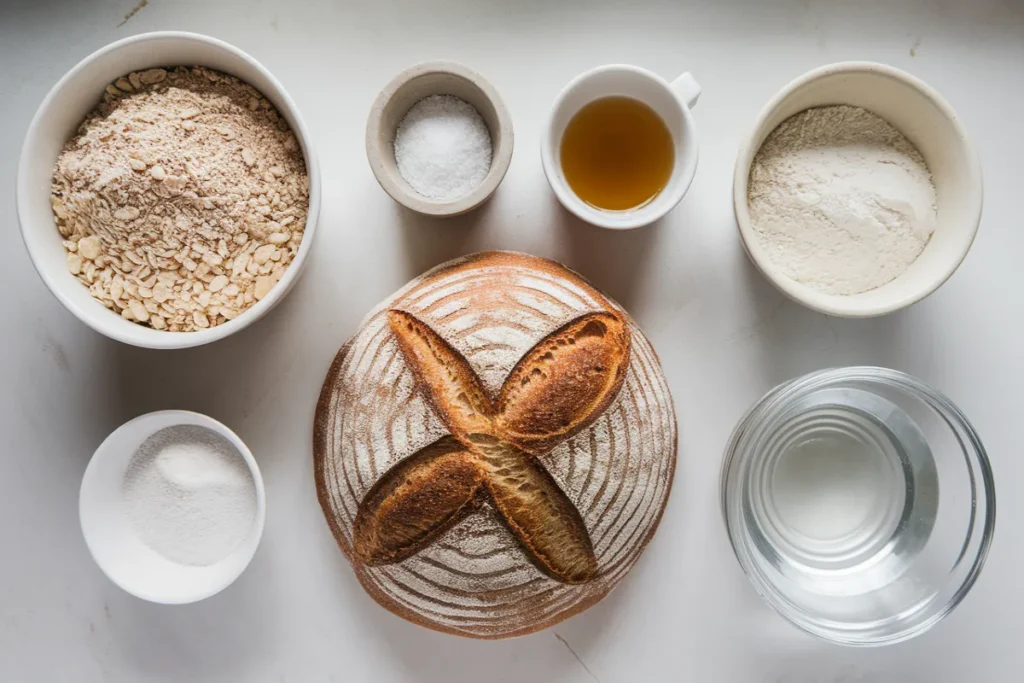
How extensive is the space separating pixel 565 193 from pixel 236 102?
48 cm

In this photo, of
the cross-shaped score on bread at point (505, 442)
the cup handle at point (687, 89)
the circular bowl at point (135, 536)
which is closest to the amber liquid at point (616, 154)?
the cup handle at point (687, 89)

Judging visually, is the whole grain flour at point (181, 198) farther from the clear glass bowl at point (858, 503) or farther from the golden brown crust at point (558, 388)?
the clear glass bowl at point (858, 503)

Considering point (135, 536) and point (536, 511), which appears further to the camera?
point (135, 536)

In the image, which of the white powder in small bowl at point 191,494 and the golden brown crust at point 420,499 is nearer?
the golden brown crust at point 420,499

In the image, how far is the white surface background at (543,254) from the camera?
1126mm

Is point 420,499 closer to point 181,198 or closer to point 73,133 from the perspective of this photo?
point 181,198

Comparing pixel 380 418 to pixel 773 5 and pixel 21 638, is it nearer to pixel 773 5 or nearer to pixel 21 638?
pixel 21 638

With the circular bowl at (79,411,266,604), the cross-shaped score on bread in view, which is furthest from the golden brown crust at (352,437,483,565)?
the circular bowl at (79,411,266,604)

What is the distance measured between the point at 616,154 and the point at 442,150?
10.1 inches

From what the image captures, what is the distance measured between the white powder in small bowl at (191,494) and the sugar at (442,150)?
1.58 feet

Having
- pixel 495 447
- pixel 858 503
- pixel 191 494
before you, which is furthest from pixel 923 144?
pixel 191 494

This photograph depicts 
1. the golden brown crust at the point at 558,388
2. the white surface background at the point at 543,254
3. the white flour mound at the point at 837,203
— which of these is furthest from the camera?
the white surface background at the point at 543,254

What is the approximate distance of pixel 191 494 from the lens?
3.47ft

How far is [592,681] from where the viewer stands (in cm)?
115
